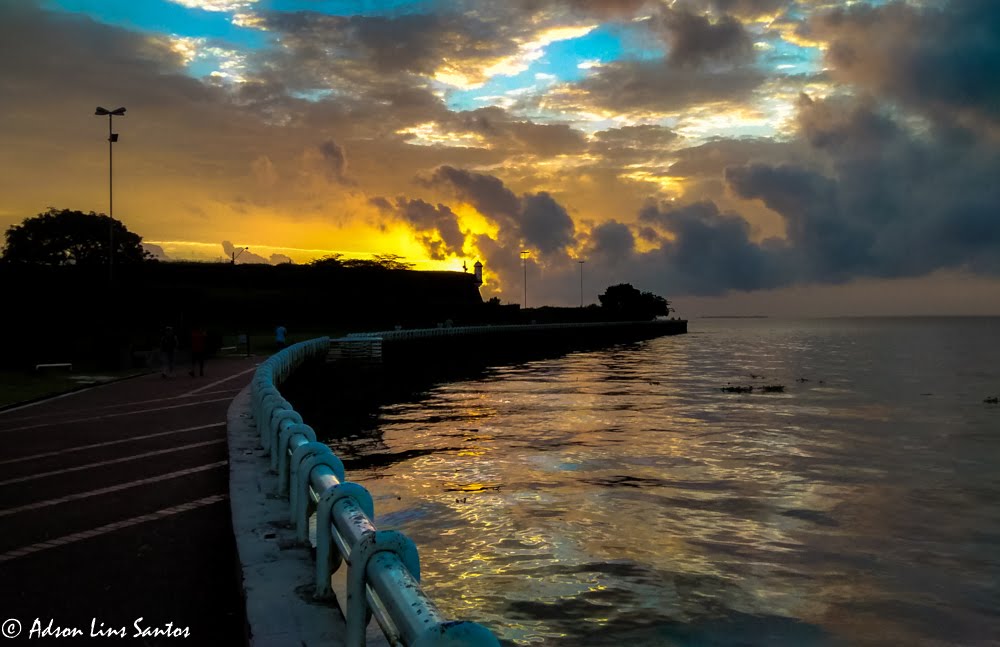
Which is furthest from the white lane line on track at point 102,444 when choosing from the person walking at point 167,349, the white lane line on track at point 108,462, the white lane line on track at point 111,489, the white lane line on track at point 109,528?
the person walking at point 167,349

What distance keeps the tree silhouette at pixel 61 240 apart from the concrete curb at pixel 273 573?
317 ft

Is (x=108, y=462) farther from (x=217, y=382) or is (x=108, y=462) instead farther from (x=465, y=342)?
(x=465, y=342)

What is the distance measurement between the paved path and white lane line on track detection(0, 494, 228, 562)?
0.03ft

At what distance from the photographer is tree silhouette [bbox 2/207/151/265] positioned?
311ft

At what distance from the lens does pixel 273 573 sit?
5.62 metres

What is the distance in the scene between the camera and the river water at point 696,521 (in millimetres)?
9836

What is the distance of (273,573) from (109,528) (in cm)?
320

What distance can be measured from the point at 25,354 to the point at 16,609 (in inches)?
1268

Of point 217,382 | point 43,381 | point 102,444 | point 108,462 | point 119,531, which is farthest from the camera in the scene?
point 43,381

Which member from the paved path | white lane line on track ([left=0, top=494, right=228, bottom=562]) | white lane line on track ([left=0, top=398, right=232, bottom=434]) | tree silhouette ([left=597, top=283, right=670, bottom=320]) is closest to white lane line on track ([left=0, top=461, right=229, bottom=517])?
the paved path

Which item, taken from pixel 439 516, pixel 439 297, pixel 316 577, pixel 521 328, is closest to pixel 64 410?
pixel 439 516

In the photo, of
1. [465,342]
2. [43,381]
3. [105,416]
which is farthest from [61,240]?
[105,416]

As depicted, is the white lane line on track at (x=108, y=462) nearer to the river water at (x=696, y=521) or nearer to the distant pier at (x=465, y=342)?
the river water at (x=696, y=521)

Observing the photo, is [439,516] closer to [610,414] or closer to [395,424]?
[395,424]
